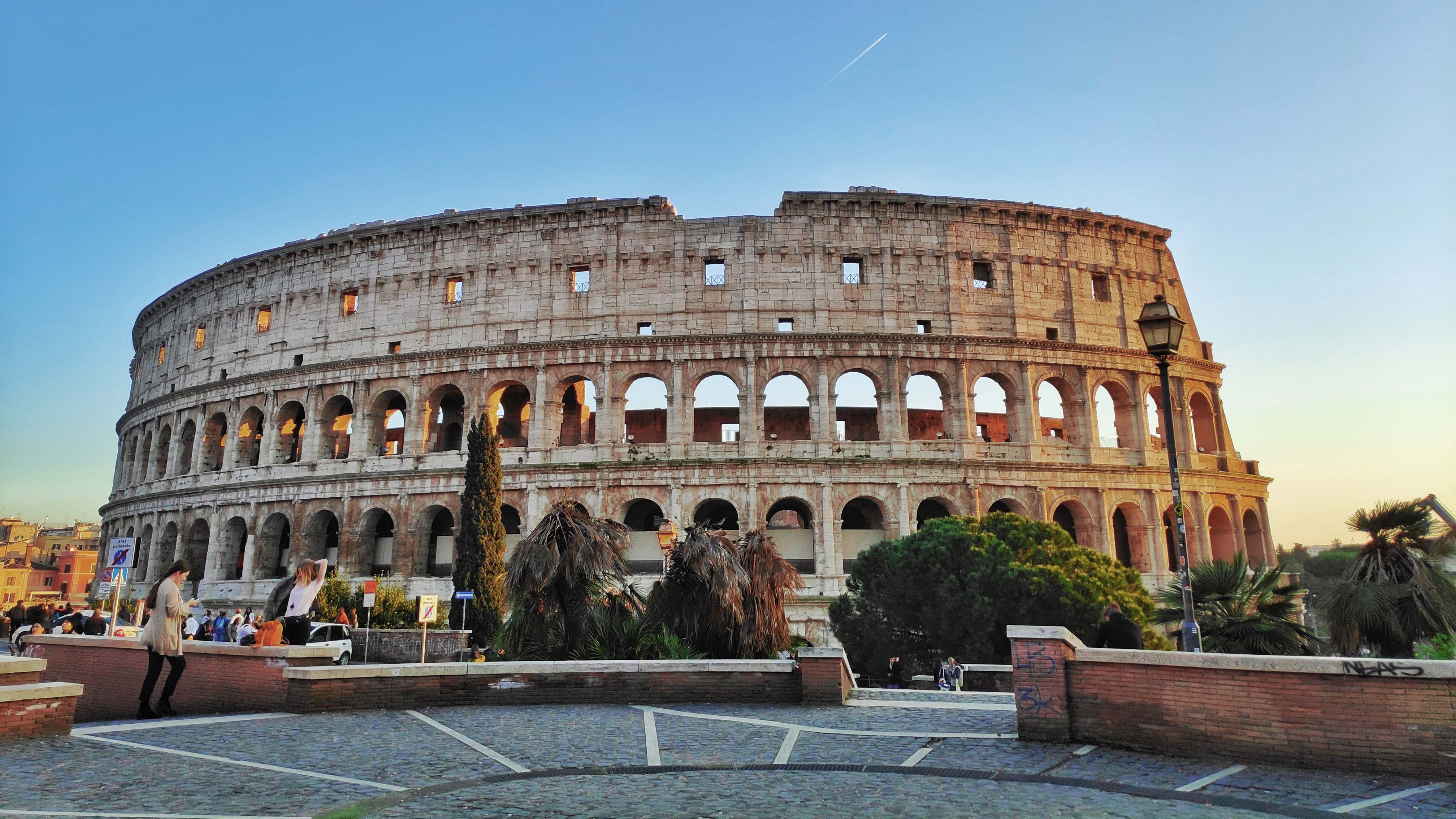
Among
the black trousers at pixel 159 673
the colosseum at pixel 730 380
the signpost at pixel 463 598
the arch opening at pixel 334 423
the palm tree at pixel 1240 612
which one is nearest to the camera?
the black trousers at pixel 159 673

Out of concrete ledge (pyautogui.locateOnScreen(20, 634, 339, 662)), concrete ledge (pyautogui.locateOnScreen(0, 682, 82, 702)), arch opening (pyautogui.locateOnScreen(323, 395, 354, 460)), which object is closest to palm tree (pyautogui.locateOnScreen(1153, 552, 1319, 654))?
concrete ledge (pyautogui.locateOnScreen(20, 634, 339, 662))

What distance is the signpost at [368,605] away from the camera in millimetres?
23750

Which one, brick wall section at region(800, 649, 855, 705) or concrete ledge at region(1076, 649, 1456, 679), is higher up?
concrete ledge at region(1076, 649, 1456, 679)

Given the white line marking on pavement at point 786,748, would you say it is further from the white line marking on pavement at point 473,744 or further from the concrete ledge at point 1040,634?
the concrete ledge at point 1040,634

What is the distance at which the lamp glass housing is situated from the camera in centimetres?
1104

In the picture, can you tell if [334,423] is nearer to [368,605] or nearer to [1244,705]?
[368,605]

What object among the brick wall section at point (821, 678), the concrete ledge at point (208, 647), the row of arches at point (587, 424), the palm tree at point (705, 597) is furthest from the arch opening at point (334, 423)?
the brick wall section at point (821, 678)

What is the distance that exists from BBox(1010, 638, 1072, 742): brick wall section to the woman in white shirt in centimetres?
861

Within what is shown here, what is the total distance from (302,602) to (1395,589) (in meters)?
20.8

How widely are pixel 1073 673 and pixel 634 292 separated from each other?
87.0ft

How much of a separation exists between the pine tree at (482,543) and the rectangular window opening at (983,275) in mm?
20077

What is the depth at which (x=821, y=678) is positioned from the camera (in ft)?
38.8

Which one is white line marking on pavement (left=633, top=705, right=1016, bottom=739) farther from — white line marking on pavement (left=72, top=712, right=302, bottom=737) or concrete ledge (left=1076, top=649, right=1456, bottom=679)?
white line marking on pavement (left=72, top=712, right=302, bottom=737)

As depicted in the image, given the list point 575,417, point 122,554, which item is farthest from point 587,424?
point 122,554
